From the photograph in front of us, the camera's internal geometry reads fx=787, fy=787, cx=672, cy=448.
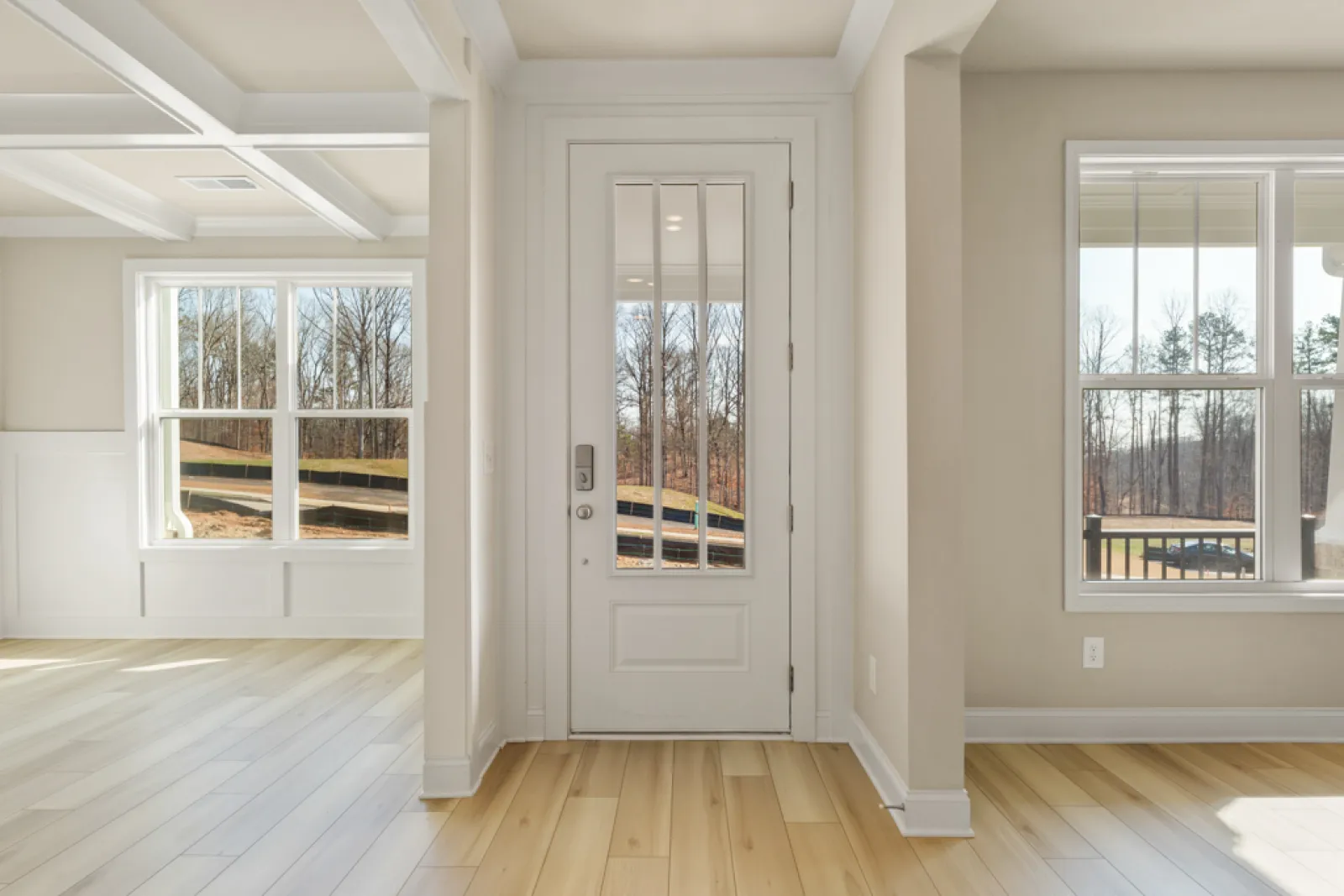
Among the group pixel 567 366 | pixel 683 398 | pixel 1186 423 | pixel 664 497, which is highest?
pixel 567 366

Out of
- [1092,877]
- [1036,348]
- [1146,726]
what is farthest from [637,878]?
[1036,348]

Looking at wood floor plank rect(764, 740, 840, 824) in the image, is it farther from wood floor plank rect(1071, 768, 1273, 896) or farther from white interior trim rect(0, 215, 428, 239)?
white interior trim rect(0, 215, 428, 239)

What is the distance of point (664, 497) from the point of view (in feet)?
10.6

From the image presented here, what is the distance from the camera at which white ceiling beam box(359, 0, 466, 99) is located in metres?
2.20

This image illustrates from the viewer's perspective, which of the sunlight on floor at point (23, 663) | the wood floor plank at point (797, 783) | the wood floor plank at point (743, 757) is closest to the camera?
the wood floor plank at point (797, 783)

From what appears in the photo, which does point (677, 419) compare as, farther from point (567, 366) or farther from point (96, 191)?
point (96, 191)

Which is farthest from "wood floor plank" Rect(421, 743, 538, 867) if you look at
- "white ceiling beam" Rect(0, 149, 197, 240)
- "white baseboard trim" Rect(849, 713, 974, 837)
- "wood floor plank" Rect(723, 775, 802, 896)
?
"white ceiling beam" Rect(0, 149, 197, 240)

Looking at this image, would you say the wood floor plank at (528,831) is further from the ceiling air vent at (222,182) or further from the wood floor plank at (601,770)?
the ceiling air vent at (222,182)

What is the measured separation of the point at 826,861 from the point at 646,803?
0.64 metres

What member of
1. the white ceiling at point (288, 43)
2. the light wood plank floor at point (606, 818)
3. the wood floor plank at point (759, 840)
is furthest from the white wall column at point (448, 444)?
the wood floor plank at point (759, 840)

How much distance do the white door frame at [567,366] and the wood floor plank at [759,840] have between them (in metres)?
0.53

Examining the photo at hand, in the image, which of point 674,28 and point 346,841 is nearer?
point 346,841

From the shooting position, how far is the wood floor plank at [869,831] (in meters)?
2.12

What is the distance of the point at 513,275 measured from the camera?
125 inches
